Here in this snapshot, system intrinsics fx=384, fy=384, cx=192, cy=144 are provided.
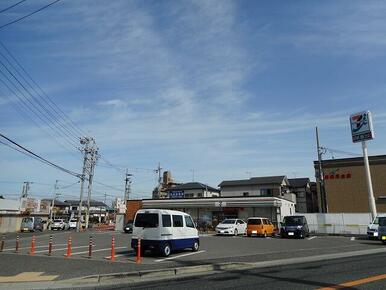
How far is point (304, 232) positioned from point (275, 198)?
1238cm

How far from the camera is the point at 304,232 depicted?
32.0m

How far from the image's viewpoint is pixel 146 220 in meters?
17.4

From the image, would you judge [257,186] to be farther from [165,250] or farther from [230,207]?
[165,250]

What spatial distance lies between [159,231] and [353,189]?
37.8m

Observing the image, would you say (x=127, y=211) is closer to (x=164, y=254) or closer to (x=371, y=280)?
(x=164, y=254)

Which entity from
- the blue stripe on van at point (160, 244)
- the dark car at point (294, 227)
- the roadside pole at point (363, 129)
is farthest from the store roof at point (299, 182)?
the blue stripe on van at point (160, 244)

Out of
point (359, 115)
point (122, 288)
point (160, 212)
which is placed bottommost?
point (122, 288)

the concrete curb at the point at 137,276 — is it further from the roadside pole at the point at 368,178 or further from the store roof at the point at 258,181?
the store roof at the point at 258,181

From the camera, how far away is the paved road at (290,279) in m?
9.52

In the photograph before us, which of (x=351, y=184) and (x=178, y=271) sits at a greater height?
(x=351, y=184)

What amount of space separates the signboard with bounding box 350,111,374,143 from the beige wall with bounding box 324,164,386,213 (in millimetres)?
8410

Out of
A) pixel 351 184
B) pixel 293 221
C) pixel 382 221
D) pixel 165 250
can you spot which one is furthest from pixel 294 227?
pixel 351 184

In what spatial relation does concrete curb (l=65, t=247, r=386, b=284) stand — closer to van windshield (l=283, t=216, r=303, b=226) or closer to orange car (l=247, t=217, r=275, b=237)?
van windshield (l=283, t=216, r=303, b=226)

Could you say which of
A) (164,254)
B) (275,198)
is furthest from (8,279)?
(275,198)
